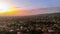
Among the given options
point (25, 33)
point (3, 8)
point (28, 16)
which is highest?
point (3, 8)

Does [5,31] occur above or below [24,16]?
below

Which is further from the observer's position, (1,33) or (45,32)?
(1,33)

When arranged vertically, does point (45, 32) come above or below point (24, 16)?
below

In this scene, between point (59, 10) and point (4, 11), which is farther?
point (4, 11)

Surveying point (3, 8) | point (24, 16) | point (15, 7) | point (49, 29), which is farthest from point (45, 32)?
point (3, 8)

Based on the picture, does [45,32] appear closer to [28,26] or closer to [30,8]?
[28,26]

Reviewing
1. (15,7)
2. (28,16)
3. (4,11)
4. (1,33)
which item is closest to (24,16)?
(28,16)

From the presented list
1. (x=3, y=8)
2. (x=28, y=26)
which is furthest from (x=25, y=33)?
(x=3, y=8)

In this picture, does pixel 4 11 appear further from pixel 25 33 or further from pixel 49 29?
pixel 49 29
